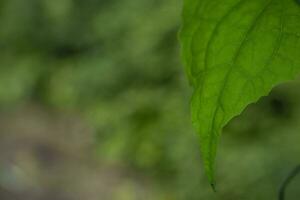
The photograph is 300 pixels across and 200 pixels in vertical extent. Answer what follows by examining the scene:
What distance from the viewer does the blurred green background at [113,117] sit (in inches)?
77.1

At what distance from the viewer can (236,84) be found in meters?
0.32

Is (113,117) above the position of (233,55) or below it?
below

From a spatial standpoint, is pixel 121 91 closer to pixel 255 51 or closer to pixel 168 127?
pixel 168 127

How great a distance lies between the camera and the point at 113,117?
226 cm

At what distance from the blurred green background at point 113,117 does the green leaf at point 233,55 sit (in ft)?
5.10

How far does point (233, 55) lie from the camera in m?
0.32

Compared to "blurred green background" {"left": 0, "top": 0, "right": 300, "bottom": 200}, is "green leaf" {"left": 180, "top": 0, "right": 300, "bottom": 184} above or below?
above

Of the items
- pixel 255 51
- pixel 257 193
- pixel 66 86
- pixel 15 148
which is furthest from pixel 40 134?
pixel 255 51

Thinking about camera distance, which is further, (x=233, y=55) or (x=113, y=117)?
(x=113, y=117)

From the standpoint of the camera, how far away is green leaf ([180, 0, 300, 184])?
31 cm

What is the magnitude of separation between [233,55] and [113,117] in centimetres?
195

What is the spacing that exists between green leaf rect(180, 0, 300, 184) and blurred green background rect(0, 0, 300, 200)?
1556 mm

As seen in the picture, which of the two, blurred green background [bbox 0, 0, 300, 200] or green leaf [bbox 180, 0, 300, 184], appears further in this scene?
blurred green background [bbox 0, 0, 300, 200]

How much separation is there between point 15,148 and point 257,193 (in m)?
1.26
